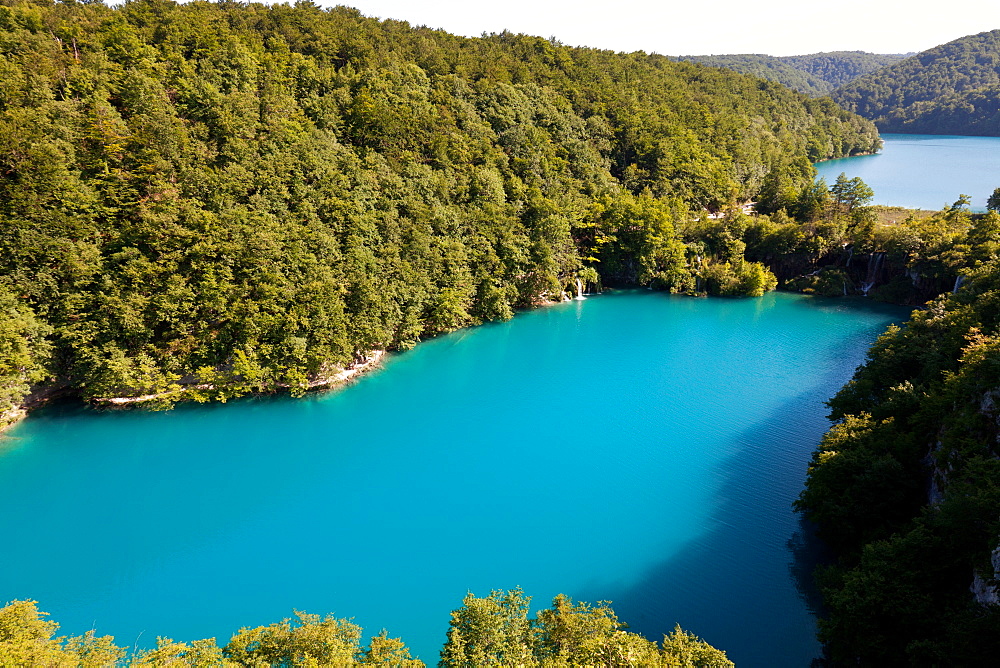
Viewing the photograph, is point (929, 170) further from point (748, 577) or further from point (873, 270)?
point (748, 577)

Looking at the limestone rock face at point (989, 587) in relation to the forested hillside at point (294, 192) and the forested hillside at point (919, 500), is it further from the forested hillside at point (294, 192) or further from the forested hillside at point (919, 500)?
the forested hillside at point (294, 192)

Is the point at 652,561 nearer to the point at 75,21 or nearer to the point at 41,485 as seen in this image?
the point at 41,485

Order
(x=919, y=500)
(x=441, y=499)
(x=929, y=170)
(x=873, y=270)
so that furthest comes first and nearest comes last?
(x=929, y=170) → (x=873, y=270) → (x=441, y=499) → (x=919, y=500)

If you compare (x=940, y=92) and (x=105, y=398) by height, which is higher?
(x=940, y=92)

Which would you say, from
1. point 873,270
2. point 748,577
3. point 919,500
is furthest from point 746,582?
point 873,270

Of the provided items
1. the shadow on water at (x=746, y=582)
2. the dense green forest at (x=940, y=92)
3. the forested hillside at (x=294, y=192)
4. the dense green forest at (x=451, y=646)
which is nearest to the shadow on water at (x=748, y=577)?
the shadow on water at (x=746, y=582)

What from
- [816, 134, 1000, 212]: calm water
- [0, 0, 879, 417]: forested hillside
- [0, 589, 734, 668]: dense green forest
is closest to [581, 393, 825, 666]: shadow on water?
[0, 589, 734, 668]: dense green forest

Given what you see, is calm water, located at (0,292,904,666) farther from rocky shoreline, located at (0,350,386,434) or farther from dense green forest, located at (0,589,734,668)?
dense green forest, located at (0,589,734,668)
